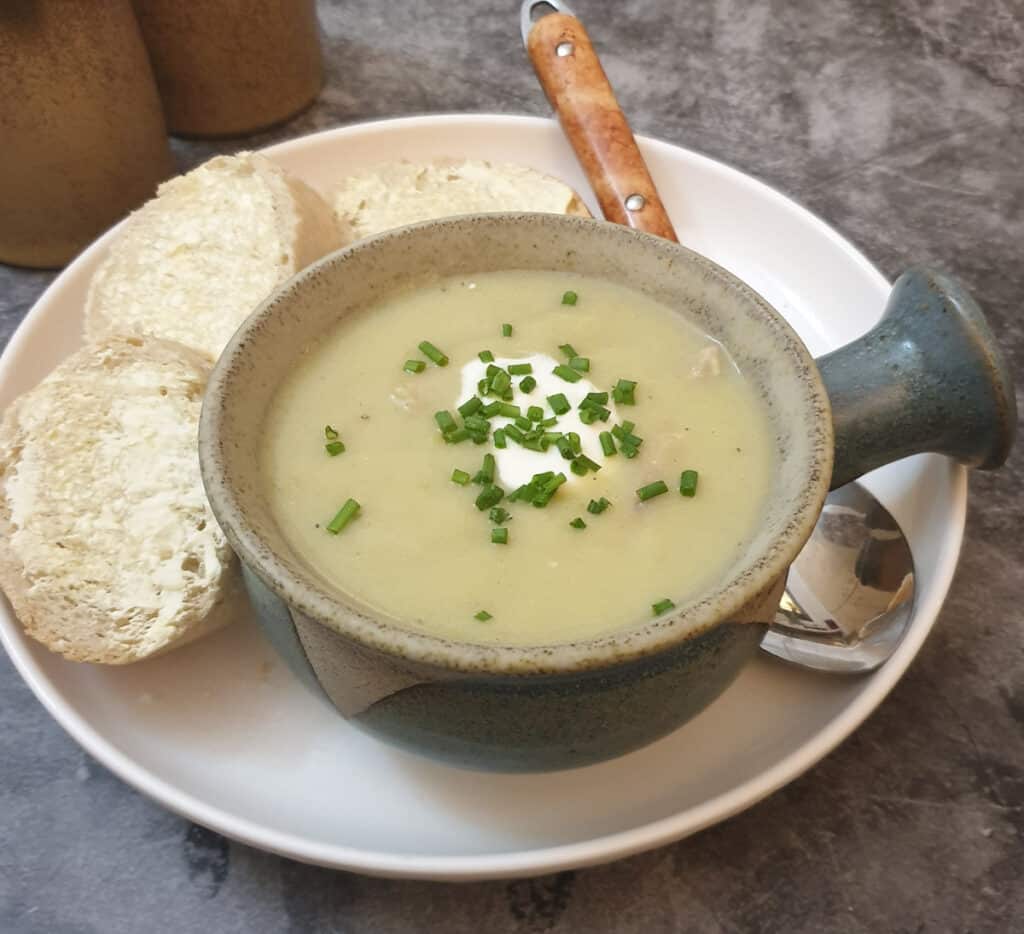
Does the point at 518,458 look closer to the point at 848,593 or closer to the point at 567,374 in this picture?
the point at 567,374

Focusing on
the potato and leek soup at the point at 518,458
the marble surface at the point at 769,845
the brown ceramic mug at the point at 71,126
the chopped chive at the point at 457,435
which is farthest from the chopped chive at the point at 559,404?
the brown ceramic mug at the point at 71,126

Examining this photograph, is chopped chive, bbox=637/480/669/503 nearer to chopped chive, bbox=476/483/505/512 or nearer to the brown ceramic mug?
chopped chive, bbox=476/483/505/512

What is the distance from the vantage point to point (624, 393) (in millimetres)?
1341

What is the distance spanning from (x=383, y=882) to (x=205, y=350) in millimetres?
884

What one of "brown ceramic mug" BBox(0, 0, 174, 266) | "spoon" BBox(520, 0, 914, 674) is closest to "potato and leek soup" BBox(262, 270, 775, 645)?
"spoon" BBox(520, 0, 914, 674)

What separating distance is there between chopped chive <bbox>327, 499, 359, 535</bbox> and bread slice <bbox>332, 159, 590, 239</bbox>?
2.55 feet

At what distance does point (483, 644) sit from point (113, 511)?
65cm

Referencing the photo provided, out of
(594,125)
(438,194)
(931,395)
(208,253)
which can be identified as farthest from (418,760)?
(594,125)

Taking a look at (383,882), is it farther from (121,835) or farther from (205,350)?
(205,350)

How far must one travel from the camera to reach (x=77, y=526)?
1.36 m

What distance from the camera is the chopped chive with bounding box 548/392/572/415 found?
132 centimetres

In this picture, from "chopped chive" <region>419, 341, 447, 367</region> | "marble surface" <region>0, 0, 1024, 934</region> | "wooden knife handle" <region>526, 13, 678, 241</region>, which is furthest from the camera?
"wooden knife handle" <region>526, 13, 678, 241</region>

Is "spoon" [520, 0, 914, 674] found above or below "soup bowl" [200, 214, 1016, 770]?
below

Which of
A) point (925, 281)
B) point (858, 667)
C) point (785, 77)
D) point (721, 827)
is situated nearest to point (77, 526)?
point (721, 827)
